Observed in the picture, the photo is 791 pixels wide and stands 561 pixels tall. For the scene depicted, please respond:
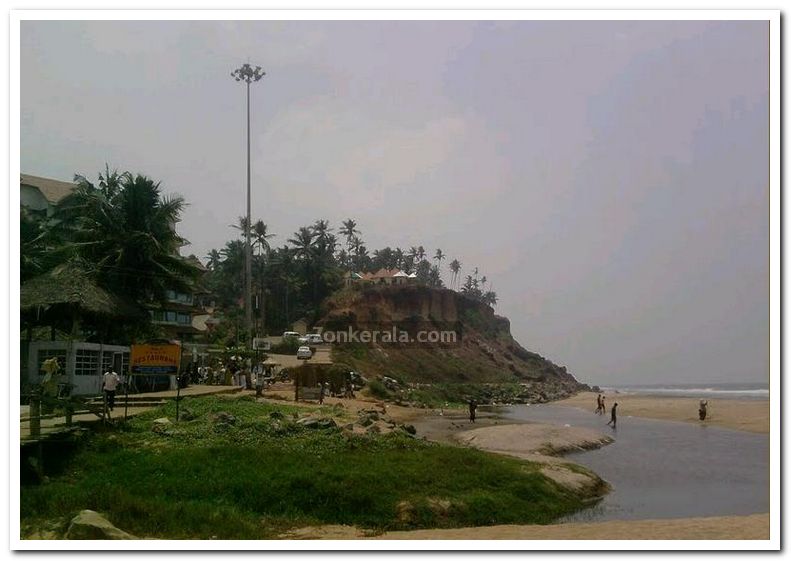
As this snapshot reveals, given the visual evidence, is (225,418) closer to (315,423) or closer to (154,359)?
(315,423)

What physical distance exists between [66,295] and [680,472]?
23.3m

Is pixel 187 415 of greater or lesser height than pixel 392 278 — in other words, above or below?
below

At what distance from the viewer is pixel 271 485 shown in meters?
15.7

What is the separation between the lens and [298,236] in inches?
3290

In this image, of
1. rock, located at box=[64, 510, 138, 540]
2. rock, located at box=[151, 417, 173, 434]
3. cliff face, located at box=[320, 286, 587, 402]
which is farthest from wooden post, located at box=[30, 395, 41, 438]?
cliff face, located at box=[320, 286, 587, 402]

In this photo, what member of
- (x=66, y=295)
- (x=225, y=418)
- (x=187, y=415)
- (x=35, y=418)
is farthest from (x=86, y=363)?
(x=35, y=418)

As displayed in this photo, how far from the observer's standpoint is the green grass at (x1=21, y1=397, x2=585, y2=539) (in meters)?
13.9

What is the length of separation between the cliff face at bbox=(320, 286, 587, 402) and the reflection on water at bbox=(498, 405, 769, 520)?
34619 millimetres

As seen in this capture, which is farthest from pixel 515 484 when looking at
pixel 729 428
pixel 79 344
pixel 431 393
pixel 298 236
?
pixel 298 236

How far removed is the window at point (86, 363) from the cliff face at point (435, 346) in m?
39.8

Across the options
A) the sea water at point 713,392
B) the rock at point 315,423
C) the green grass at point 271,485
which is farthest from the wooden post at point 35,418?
the sea water at point 713,392

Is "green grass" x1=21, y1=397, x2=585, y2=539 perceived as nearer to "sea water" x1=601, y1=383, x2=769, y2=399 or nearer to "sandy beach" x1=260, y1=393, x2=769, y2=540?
"sandy beach" x1=260, y1=393, x2=769, y2=540
